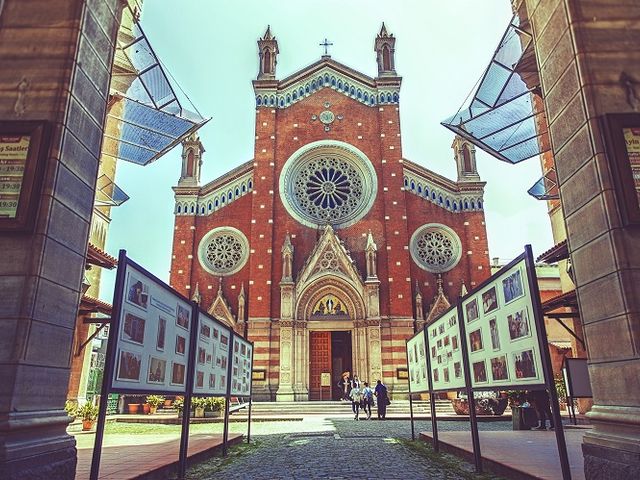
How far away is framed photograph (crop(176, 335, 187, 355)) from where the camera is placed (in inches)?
257

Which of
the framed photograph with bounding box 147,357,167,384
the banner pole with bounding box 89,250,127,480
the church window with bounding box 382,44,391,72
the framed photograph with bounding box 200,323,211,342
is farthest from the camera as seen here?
the church window with bounding box 382,44,391,72

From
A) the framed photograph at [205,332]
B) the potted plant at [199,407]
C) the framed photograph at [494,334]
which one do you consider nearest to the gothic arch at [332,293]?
the potted plant at [199,407]

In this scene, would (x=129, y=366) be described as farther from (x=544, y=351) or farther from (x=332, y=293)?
(x=332, y=293)

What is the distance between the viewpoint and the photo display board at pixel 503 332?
5160mm

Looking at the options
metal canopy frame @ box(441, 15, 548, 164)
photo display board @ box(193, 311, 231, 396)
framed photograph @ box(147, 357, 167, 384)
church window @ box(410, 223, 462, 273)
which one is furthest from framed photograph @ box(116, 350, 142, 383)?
church window @ box(410, 223, 462, 273)

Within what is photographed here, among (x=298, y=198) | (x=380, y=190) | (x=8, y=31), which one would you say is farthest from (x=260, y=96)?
(x=8, y=31)

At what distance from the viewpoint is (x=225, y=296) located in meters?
28.4

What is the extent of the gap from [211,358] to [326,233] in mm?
19844

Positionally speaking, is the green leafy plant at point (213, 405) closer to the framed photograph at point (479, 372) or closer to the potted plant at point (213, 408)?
the potted plant at point (213, 408)

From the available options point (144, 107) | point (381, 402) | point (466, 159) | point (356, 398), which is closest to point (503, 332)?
point (144, 107)

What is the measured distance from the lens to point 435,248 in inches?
1157

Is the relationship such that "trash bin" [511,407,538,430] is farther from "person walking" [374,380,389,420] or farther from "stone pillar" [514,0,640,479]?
"stone pillar" [514,0,640,479]

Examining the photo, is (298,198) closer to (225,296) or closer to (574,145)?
(225,296)

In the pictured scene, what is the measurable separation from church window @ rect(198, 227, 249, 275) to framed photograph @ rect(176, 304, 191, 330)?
2221 cm
